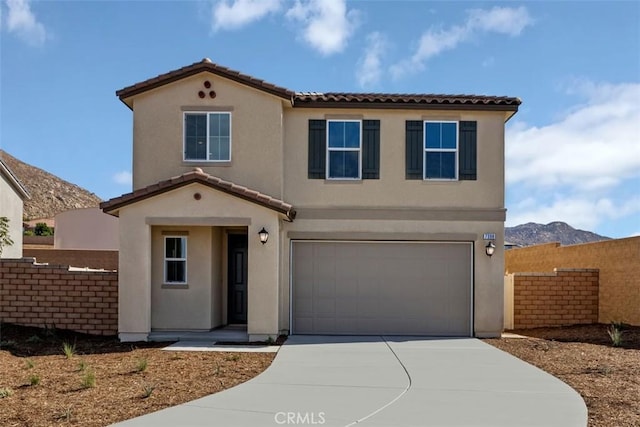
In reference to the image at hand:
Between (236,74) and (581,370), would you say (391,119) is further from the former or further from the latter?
(581,370)

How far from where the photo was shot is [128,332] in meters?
13.8

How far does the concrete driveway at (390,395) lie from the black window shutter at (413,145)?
502 centimetres

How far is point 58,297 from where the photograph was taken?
15.0 m

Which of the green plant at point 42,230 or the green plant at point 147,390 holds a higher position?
the green plant at point 42,230

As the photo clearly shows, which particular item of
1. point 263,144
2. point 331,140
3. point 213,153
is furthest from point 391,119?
point 213,153

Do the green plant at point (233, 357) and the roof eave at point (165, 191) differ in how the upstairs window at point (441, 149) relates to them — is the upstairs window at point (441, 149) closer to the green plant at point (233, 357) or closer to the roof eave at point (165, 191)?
the roof eave at point (165, 191)

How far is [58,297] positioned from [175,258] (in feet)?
10.2

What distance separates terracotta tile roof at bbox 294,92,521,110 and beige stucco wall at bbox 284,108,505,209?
0.67 feet

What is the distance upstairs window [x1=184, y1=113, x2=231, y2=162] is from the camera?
1502 centimetres

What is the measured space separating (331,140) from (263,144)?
177cm

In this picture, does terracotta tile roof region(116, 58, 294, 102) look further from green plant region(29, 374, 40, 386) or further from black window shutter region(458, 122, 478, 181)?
green plant region(29, 374, 40, 386)

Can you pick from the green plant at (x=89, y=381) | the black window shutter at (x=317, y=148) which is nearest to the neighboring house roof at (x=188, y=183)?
the black window shutter at (x=317, y=148)

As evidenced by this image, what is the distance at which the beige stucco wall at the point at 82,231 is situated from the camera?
38.0 meters

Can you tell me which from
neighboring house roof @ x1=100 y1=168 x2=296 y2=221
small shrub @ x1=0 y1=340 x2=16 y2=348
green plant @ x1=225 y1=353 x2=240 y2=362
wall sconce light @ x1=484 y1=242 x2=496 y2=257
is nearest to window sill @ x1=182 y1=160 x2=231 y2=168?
neighboring house roof @ x1=100 y1=168 x2=296 y2=221
